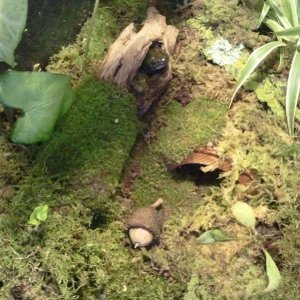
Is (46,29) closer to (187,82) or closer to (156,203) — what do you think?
(187,82)

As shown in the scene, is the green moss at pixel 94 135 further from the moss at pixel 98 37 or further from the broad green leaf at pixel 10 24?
the broad green leaf at pixel 10 24

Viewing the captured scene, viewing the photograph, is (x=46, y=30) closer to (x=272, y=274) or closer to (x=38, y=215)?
(x=38, y=215)

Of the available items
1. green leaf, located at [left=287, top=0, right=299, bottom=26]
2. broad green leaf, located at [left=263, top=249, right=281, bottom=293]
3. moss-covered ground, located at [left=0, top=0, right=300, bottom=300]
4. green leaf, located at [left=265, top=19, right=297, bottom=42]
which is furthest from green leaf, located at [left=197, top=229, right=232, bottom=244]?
green leaf, located at [left=287, top=0, right=299, bottom=26]

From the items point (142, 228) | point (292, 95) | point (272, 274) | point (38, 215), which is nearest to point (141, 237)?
point (142, 228)

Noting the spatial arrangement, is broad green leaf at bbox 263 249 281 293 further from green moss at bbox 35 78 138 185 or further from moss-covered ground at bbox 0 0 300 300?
green moss at bbox 35 78 138 185

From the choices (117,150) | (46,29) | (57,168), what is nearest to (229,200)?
(117,150)

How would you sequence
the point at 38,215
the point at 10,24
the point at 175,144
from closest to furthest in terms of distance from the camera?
the point at 38,215 < the point at 10,24 < the point at 175,144

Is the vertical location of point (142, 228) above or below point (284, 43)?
below
